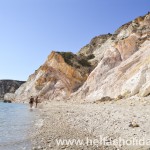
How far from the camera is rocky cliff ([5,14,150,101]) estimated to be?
31422mm

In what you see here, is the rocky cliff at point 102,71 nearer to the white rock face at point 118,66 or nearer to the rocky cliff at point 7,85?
the white rock face at point 118,66

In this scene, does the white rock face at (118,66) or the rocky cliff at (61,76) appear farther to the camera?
the rocky cliff at (61,76)

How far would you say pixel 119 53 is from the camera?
45531 millimetres

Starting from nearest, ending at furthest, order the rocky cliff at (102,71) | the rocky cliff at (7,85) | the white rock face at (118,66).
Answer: the rocky cliff at (102,71), the white rock face at (118,66), the rocky cliff at (7,85)

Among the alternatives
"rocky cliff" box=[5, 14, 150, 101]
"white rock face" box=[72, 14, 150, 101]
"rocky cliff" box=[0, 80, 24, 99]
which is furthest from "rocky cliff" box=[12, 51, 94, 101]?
"rocky cliff" box=[0, 80, 24, 99]

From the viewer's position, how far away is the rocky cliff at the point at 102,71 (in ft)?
103

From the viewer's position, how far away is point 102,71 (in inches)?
1800

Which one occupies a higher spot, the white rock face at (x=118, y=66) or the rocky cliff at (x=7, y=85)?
the rocky cliff at (x=7, y=85)

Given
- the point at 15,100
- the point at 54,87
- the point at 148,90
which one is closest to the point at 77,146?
the point at 148,90

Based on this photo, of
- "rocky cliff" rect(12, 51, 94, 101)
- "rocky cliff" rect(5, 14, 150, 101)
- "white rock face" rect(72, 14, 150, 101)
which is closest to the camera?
"rocky cliff" rect(5, 14, 150, 101)

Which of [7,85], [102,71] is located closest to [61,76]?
[102,71]

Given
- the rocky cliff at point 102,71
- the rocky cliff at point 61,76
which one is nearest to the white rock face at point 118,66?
the rocky cliff at point 102,71

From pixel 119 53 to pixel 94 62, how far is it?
57.7 feet

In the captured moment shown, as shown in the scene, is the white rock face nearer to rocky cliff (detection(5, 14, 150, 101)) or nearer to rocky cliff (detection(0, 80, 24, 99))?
rocky cliff (detection(5, 14, 150, 101))
